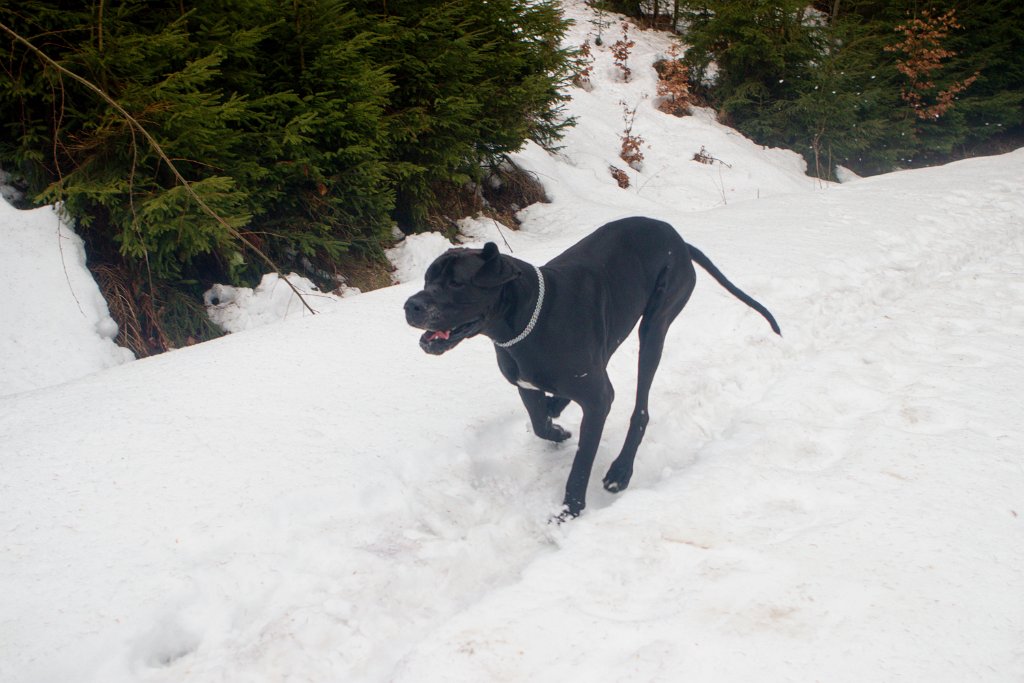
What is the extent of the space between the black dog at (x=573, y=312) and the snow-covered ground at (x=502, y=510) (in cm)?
29

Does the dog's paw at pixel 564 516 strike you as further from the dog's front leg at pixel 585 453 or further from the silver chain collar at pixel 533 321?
the silver chain collar at pixel 533 321

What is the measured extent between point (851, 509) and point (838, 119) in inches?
520

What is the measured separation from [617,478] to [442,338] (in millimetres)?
→ 1145

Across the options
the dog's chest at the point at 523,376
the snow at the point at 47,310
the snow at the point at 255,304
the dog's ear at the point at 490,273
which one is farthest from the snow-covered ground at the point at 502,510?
the dog's ear at the point at 490,273

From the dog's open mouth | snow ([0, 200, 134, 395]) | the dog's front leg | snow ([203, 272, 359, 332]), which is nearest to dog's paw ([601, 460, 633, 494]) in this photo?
the dog's front leg

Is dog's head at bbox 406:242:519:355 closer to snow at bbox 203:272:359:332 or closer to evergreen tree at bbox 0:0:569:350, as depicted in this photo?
evergreen tree at bbox 0:0:569:350

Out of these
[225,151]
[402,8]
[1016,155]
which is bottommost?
[1016,155]

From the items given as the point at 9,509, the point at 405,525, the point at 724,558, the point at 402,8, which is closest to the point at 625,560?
the point at 724,558

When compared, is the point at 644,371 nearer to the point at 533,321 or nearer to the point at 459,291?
the point at 533,321

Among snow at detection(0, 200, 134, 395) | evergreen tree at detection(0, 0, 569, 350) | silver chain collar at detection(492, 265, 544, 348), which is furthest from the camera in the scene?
evergreen tree at detection(0, 0, 569, 350)

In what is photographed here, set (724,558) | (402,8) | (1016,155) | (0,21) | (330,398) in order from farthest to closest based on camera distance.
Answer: (1016,155) → (402,8) → (0,21) → (330,398) → (724,558)

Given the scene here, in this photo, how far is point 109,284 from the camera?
4.83 metres

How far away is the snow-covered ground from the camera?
2025mm

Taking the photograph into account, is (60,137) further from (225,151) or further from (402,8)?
(402,8)
